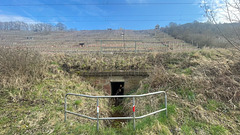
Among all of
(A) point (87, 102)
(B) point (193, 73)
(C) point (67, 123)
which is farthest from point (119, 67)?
(C) point (67, 123)

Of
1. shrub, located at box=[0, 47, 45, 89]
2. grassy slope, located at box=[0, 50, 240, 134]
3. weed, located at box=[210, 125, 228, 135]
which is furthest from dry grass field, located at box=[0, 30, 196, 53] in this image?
weed, located at box=[210, 125, 228, 135]

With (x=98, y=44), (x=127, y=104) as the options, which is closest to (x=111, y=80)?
(x=127, y=104)

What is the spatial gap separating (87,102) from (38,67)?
11.2ft

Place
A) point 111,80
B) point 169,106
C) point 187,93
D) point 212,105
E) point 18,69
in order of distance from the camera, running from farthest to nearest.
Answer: point 111,80 → point 18,69 → point 187,93 → point 212,105 → point 169,106

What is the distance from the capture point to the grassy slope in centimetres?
374

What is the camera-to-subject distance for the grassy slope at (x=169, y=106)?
12.3 feet

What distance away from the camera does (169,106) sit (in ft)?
14.5

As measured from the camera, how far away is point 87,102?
19.1 feet

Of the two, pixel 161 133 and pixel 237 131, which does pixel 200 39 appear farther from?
pixel 161 133

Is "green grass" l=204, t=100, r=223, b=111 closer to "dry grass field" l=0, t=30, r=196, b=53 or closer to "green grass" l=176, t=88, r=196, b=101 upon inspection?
"green grass" l=176, t=88, r=196, b=101

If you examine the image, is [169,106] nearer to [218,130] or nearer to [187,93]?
[187,93]

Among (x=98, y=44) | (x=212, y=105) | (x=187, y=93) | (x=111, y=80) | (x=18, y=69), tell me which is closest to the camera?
(x=212, y=105)

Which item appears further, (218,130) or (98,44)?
(98,44)

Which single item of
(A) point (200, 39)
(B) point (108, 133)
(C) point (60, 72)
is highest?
(A) point (200, 39)
